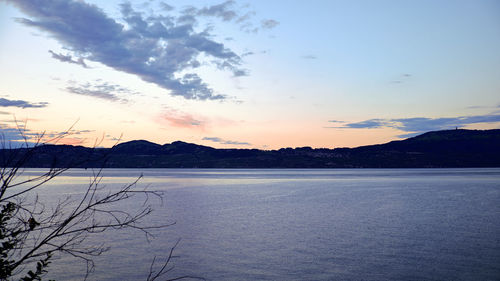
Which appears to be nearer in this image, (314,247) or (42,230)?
(314,247)

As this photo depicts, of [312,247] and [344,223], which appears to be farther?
[344,223]

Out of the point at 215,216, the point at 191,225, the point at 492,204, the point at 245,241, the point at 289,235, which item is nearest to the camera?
the point at 245,241

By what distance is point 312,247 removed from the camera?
2389cm

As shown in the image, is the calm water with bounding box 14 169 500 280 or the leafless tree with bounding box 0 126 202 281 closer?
the leafless tree with bounding box 0 126 202 281

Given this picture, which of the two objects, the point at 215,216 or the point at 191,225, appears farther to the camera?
the point at 215,216

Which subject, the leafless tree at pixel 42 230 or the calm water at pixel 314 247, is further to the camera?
the calm water at pixel 314 247

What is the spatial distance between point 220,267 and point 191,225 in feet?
45.7

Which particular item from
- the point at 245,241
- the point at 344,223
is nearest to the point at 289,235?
the point at 245,241

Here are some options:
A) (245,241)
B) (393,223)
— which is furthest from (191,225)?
(393,223)

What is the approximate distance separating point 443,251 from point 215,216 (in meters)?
22.8

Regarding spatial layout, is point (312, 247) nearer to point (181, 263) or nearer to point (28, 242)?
point (181, 263)

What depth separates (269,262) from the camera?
20.4m

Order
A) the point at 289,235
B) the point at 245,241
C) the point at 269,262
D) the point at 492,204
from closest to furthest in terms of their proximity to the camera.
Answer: the point at 269,262 → the point at 245,241 → the point at 289,235 → the point at 492,204

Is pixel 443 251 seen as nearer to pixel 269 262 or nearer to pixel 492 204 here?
pixel 269 262
